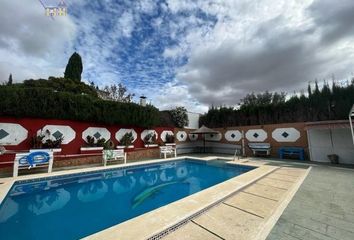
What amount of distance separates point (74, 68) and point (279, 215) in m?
22.2

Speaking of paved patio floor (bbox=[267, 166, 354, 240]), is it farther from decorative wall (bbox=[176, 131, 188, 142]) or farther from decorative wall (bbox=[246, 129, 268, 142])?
decorative wall (bbox=[176, 131, 188, 142])

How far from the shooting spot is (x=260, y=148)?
1075cm

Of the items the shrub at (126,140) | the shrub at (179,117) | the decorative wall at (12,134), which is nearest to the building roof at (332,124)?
the shrub at (179,117)

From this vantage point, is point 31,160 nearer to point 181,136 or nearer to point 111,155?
point 111,155

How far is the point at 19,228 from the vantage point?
2.84 metres

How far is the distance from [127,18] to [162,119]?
772cm

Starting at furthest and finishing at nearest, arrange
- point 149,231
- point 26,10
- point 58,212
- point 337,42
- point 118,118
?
point 118,118
point 337,42
point 26,10
point 58,212
point 149,231

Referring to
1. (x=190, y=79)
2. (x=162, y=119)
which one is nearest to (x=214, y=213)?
(x=162, y=119)

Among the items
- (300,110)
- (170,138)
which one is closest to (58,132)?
(170,138)

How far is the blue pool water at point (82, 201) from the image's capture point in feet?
9.35

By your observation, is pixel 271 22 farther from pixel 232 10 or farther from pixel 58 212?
pixel 58 212

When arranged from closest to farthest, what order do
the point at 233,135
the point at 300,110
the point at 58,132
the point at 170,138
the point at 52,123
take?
the point at 52,123
the point at 58,132
the point at 300,110
the point at 170,138
the point at 233,135

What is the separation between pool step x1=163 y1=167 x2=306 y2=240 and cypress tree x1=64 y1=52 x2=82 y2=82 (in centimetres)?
2055

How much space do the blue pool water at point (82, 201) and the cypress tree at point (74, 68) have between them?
1597 centimetres
